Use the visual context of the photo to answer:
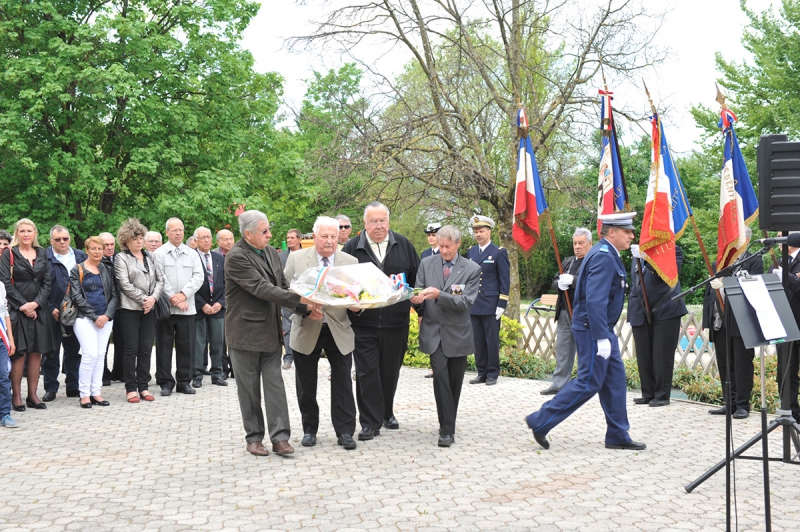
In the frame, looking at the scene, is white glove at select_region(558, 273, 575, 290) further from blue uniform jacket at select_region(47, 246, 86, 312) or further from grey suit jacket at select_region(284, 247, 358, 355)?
blue uniform jacket at select_region(47, 246, 86, 312)

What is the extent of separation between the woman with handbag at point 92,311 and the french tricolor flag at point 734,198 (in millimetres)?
7139

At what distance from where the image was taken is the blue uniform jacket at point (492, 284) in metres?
11.0

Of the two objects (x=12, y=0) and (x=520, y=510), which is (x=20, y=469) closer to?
(x=520, y=510)

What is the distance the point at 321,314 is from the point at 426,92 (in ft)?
59.8

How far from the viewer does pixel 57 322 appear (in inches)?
376

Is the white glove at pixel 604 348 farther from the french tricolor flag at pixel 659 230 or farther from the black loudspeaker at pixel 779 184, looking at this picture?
the french tricolor flag at pixel 659 230

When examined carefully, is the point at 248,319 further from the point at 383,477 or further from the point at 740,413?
the point at 740,413

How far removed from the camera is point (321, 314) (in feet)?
21.8

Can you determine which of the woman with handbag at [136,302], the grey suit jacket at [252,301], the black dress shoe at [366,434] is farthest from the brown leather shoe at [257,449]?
the woman with handbag at [136,302]

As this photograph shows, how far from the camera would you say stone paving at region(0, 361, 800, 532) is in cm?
500

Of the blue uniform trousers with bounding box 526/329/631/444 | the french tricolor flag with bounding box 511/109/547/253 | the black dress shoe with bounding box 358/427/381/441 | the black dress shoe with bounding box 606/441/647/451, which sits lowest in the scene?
the black dress shoe with bounding box 606/441/647/451

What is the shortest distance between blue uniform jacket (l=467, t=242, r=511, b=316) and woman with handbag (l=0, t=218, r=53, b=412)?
215 inches

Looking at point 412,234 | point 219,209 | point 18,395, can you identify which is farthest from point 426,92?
point 18,395

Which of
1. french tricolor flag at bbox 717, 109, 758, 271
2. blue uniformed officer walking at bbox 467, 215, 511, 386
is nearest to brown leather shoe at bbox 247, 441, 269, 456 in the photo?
blue uniformed officer walking at bbox 467, 215, 511, 386
